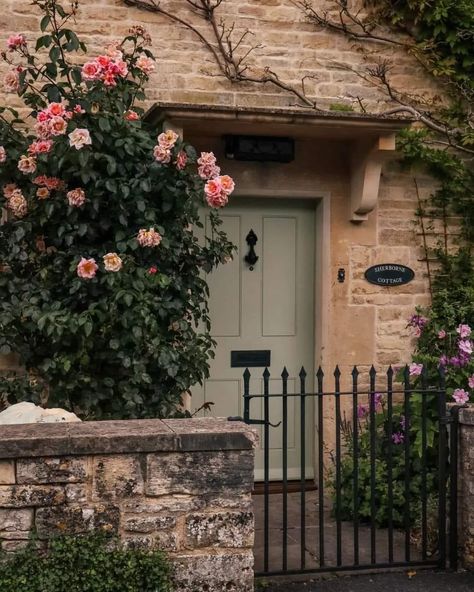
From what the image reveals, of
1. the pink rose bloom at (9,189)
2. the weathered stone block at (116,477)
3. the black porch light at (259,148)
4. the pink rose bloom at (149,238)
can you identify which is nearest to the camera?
the weathered stone block at (116,477)

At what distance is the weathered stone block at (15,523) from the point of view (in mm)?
3484

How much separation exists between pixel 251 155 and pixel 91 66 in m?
1.45

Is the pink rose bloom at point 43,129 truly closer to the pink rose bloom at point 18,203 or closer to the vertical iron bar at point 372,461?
the pink rose bloom at point 18,203

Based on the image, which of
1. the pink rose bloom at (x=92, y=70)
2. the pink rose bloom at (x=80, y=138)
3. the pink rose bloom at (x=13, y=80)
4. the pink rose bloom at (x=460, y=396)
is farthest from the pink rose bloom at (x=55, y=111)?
the pink rose bloom at (x=460, y=396)

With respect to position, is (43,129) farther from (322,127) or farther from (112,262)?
(322,127)

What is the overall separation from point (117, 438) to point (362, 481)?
237 centimetres

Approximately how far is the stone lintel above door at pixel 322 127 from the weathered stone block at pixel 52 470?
275 centimetres

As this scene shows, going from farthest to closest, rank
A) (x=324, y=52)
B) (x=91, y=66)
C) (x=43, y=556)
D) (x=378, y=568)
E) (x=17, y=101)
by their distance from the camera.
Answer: (x=324, y=52)
(x=17, y=101)
(x=91, y=66)
(x=378, y=568)
(x=43, y=556)

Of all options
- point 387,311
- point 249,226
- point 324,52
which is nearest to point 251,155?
point 249,226

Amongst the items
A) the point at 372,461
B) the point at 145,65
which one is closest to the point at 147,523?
the point at 372,461

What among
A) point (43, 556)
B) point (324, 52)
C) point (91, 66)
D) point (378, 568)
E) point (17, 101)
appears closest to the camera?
point (43, 556)

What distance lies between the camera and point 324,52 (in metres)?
6.52

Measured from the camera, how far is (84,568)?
3512mm

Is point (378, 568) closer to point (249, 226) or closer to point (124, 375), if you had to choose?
point (124, 375)
